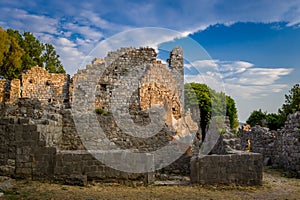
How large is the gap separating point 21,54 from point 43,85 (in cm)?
862

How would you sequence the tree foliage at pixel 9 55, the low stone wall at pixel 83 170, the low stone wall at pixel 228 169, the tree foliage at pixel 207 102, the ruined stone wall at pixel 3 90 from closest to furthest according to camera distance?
1. the low stone wall at pixel 83 170
2. the low stone wall at pixel 228 169
3. the ruined stone wall at pixel 3 90
4. the tree foliage at pixel 207 102
5. the tree foliage at pixel 9 55

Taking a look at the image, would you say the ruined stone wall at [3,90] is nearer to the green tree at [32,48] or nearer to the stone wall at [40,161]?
the green tree at [32,48]

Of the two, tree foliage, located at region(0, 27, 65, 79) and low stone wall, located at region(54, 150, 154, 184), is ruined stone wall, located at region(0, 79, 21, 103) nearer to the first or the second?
tree foliage, located at region(0, 27, 65, 79)

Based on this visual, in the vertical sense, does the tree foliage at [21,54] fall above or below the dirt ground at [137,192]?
above

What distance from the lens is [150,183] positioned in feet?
25.0

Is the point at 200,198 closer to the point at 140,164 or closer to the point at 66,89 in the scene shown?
the point at 140,164

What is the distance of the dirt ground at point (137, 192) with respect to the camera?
6.04 metres

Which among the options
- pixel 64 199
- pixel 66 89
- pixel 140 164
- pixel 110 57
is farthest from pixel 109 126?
pixel 66 89

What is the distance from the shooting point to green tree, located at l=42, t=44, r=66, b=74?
105 feet

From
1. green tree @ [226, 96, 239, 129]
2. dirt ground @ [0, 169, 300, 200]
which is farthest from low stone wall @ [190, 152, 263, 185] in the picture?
green tree @ [226, 96, 239, 129]

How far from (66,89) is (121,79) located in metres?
5.91


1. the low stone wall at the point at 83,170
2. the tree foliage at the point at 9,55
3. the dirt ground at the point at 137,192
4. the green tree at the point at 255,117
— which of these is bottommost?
the dirt ground at the point at 137,192

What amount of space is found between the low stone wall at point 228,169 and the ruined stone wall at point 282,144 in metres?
3.83

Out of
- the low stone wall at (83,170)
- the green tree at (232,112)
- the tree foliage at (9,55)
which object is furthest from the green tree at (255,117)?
the low stone wall at (83,170)
